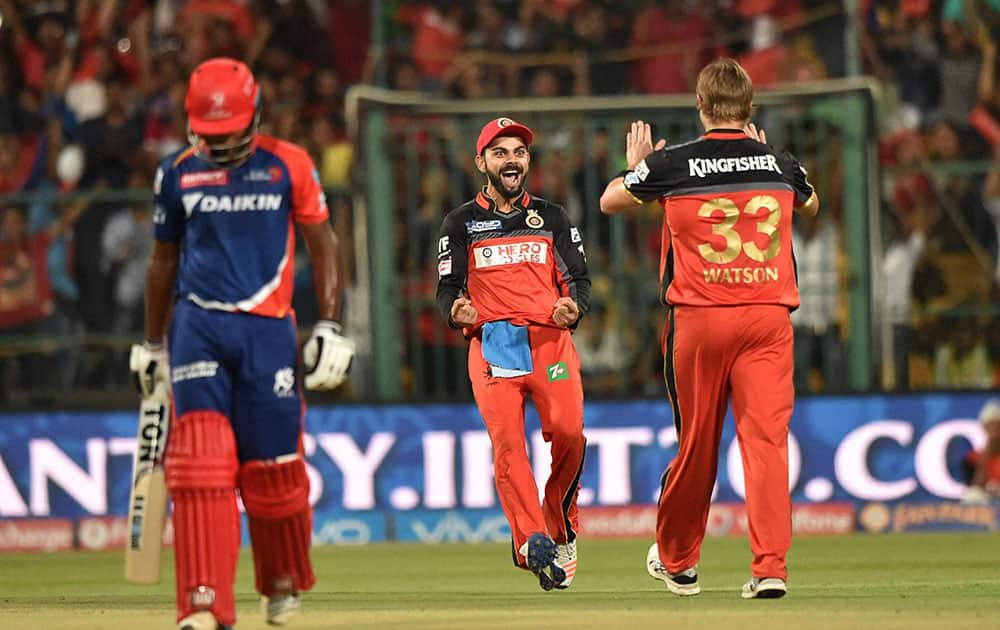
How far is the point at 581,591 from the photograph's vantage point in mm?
9961

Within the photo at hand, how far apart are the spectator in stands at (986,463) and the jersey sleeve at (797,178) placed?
555cm

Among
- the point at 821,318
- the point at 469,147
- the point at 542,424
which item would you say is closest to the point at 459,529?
the point at 469,147

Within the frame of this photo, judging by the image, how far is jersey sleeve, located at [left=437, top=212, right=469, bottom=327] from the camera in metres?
9.91

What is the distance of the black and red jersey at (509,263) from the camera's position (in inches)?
390

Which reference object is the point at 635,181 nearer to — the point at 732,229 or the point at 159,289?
the point at 732,229

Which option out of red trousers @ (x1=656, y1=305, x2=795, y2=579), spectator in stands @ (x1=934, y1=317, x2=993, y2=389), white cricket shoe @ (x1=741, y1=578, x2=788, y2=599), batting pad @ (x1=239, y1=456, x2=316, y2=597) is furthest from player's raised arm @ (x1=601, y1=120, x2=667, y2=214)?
spectator in stands @ (x1=934, y1=317, x2=993, y2=389)

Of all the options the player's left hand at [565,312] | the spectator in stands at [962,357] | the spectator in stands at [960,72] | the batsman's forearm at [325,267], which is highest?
the spectator in stands at [960,72]

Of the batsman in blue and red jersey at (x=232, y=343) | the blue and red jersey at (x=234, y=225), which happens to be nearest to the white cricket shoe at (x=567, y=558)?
the batsman in blue and red jersey at (x=232, y=343)

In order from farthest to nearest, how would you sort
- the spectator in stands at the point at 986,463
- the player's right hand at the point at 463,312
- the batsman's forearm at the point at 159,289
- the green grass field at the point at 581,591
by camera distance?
1. the spectator in stands at the point at 986,463
2. the player's right hand at the point at 463,312
3. the green grass field at the point at 581,591
4. the batsman's forearm at the point at 159,289

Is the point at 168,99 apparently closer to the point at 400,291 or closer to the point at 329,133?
the point at 329,133

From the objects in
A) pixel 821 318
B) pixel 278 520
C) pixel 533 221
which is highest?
pixel 533 221

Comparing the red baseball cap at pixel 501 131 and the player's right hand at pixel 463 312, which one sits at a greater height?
the red baseball cap at pixel 501 131

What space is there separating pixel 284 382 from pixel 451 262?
2547 millimetres

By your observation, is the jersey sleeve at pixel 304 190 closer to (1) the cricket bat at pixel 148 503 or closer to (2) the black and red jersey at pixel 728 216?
(1) the cricket bat at pixel 148 503
